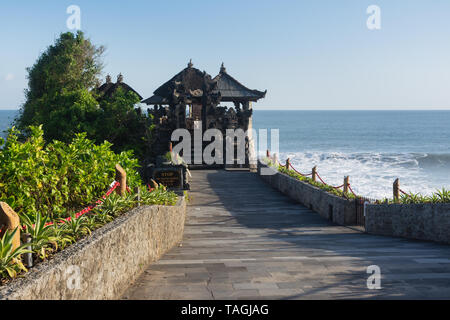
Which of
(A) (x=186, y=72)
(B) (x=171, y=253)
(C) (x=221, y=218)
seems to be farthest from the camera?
(A) (x=186, y=72)

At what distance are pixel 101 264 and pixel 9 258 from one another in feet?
4.35

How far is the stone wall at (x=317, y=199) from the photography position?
1397 cm

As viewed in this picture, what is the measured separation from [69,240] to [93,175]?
3.06 meters

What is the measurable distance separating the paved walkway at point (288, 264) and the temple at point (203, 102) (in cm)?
1422

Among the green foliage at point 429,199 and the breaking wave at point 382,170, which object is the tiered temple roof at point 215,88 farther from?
the green foliage at point 429,199

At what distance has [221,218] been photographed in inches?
607

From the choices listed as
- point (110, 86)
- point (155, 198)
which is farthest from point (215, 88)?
point (155, 198)

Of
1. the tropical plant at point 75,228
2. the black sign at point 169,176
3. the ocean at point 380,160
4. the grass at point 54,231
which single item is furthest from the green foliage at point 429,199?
the ocean at point 380,160

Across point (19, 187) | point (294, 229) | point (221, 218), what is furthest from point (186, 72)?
point (19, 187)

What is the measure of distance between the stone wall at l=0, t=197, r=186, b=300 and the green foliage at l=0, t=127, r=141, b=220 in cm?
118

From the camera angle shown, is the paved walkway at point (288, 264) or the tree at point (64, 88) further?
the tree at point (64, 88)

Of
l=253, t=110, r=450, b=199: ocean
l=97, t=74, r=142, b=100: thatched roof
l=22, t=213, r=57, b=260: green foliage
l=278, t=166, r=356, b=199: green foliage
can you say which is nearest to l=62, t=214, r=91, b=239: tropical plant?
l=22, t=213, r=57, b=260: green foliage

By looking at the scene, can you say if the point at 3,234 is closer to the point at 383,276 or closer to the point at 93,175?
the point at 93,175

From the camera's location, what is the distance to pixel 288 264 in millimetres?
7520
